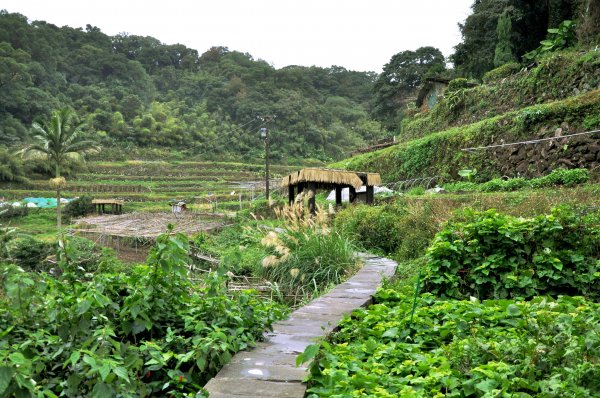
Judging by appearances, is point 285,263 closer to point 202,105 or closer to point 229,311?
point 229,311

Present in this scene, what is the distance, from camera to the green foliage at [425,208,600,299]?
4434 mm

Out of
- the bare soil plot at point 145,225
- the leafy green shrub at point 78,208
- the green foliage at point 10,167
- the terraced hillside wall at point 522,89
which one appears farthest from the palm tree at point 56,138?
the terraced hillside wall at point 522,89

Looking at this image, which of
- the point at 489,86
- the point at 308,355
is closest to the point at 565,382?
the point at 308,355

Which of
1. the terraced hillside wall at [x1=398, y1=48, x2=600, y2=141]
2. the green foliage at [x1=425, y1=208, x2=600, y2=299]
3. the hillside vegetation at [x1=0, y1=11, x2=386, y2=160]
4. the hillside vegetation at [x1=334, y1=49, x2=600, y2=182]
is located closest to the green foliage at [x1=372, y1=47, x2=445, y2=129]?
the hillside vegetation at [x1=0, y1=11, x2=386, y2=160]

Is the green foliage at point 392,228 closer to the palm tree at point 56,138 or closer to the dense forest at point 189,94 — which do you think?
the dense forest at point 189,94

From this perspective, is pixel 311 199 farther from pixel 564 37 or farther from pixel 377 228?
pixel 564 37

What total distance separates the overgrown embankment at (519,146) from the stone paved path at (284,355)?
8301 millimetres

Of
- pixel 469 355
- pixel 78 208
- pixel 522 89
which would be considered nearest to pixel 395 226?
pixel 469 355

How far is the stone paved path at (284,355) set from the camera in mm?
2662

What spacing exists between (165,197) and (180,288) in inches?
1507

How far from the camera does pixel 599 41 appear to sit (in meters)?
15.5

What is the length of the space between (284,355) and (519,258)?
252 cm

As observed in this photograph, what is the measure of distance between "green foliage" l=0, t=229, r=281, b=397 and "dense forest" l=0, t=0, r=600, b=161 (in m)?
32.0

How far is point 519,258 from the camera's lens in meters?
4.64
